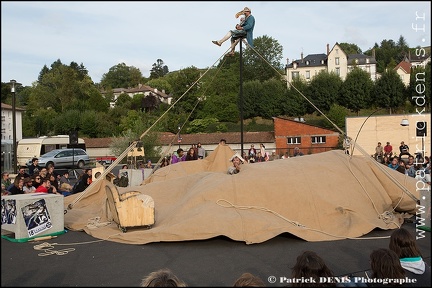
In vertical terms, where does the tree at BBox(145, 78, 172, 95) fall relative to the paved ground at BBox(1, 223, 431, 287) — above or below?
above

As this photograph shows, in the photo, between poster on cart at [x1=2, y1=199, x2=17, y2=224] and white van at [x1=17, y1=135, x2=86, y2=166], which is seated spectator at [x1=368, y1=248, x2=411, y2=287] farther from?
white van at [x1=17, y1=135, x2=86, y2=166]

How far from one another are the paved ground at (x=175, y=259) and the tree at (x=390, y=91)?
47.2 metres

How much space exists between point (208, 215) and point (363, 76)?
51.0 metres

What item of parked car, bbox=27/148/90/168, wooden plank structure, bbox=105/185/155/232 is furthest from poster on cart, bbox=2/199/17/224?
parked car, bbox=27/148/90/168

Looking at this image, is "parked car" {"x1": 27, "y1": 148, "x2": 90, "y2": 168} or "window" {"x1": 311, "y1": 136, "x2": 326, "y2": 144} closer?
"parked car" {"x1": 27, "y1": 148, "x2": 90, "y2": 168}

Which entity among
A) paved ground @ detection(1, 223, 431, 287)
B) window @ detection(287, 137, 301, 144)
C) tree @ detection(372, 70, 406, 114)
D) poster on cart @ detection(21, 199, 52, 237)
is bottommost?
paved ground @ detection(1, 223, 431, 287)

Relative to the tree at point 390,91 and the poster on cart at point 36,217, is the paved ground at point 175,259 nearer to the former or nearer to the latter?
the poster on cart at point 36,217

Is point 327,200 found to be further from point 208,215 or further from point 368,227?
point 208,215

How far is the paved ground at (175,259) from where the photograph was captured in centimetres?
511

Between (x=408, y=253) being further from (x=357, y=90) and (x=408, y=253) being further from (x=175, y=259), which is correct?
(x=357, y=90)

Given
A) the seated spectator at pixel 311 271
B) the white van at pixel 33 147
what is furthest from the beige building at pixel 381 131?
the seated spectator at pixel 311 271

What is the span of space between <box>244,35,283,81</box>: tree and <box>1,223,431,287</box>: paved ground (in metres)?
68.6

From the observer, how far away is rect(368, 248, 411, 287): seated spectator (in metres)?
3.32

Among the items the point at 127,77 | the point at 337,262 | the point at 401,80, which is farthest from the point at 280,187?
the point at 127,77
